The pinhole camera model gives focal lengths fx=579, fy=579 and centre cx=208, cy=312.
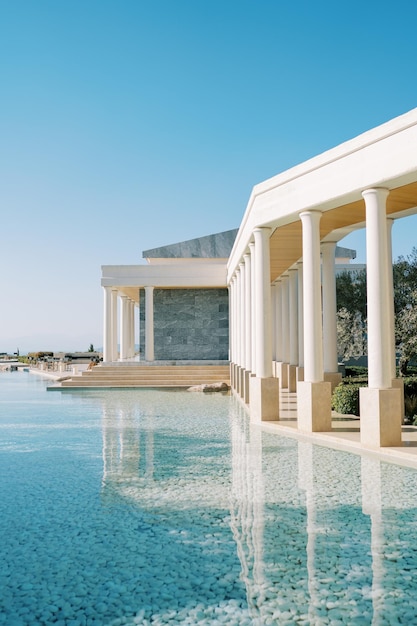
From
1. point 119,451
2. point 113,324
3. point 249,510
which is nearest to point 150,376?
point 113,324

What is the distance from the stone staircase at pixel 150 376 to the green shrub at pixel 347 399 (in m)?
12.9

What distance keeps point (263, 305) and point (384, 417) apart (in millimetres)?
6005

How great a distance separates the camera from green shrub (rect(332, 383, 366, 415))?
17766 mm

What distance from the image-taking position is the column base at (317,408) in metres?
14.6

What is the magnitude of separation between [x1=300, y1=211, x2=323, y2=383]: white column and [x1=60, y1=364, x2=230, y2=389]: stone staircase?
15938 mm

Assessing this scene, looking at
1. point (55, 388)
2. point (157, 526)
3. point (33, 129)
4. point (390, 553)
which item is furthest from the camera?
point (55, 388)

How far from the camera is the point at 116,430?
15898 mm

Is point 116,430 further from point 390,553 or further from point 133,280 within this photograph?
point 133,280

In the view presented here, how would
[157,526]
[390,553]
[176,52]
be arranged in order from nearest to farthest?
[390,553] → [157,526] → [176,52]

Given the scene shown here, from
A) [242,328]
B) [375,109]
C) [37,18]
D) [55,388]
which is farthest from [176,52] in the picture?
[55,388]

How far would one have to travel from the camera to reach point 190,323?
3703cm

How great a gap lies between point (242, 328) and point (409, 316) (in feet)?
24.8

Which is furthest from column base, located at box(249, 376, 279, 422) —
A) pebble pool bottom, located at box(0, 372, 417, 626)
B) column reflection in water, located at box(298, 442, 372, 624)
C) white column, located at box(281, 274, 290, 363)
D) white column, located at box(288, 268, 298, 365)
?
white column, located at box(281, 274, 290, 363)

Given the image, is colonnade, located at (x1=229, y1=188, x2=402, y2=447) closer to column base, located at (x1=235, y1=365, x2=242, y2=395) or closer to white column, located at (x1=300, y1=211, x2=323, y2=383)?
white column, located at (x1=300, y1=211, x2=323, y2=383)
